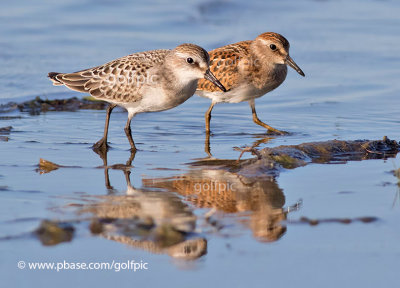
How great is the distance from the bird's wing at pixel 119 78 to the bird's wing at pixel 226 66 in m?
1.35

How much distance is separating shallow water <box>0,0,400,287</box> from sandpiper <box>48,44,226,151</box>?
0.54 meters

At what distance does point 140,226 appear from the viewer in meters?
5.38

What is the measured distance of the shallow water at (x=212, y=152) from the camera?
16.2 feet

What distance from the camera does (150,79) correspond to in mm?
8180

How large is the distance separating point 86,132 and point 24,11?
314 inches

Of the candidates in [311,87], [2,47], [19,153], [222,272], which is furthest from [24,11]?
[222,272]

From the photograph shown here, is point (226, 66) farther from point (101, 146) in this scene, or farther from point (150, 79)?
point (101, 146)

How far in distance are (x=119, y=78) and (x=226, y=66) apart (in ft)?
6.20

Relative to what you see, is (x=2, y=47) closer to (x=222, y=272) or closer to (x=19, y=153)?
(x=19, y=153)

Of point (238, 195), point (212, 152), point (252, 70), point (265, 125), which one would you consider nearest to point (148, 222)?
point (238, 195)

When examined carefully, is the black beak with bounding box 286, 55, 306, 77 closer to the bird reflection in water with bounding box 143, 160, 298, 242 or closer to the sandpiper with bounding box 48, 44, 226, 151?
the sandpiper with bounding box 48, 44, 226, 151

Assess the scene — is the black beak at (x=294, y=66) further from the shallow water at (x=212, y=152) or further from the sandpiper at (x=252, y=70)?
A: the shallow water at (x=212, y=152)

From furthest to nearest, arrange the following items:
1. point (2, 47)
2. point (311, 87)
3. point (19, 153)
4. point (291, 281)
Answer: point (2, 47) < point (311, 87) < point (19, 153) < point (291, 281)

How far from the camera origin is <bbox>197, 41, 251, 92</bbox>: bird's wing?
9.77 meters
